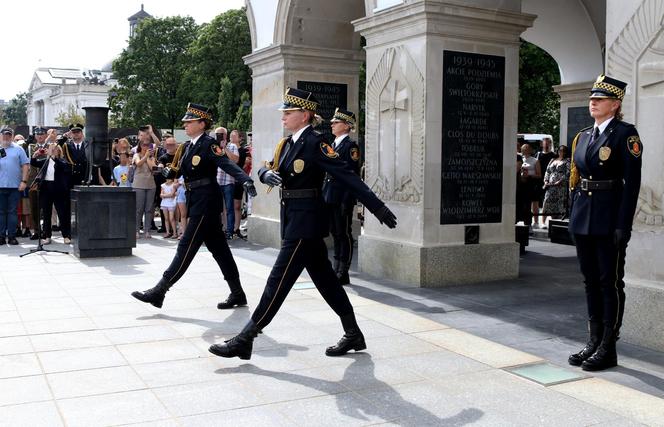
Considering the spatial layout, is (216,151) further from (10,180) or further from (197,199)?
(10,180)

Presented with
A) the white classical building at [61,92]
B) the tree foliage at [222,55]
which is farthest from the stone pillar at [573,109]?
the white classical building at [61,92]

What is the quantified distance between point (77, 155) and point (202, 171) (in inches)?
268

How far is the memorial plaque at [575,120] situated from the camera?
1565 centimetres

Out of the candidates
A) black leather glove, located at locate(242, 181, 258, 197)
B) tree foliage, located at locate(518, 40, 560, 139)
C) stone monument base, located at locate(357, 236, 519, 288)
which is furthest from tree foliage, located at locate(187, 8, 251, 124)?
black leather glove, located at locate(242, 181, 258, 197)

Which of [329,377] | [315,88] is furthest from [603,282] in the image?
[315,88]

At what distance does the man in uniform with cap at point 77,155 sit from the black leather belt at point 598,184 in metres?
9.75

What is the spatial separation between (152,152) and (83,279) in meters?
5.50

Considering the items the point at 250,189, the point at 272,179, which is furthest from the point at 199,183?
the point at 272,179

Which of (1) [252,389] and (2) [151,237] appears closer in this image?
(1) [252,389]

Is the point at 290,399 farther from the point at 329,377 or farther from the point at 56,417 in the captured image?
the point at 56,417

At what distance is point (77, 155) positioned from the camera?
13.4 meters

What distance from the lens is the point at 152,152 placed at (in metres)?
14.5

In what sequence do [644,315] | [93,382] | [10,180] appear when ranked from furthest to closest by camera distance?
[10,180] → [644,315] → [93,382]

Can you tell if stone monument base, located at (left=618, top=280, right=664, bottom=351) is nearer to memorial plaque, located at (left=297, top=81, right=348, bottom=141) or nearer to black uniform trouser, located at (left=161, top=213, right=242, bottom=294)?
black uniform trouser, located at (left=161, top=213, right=242, bottom=294)
